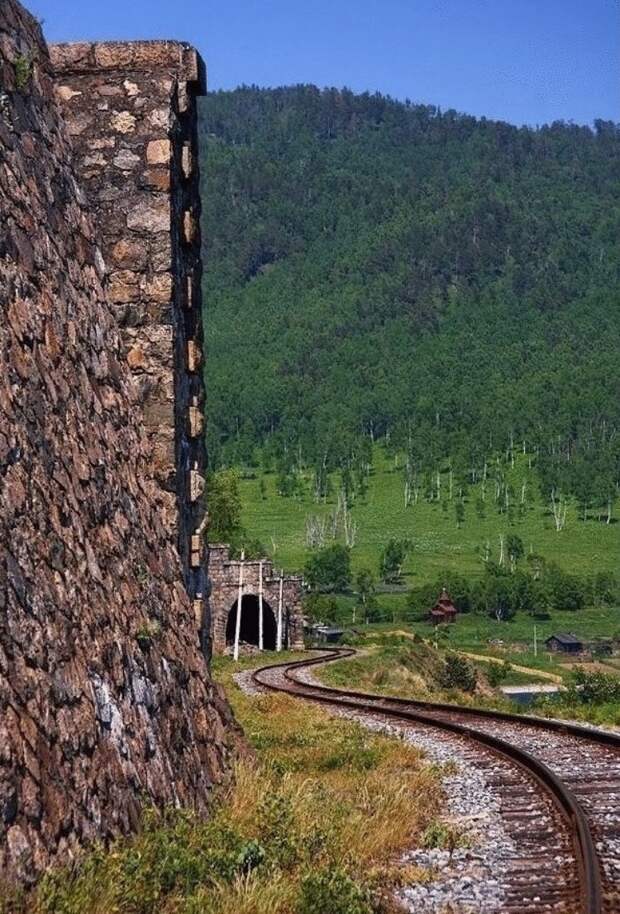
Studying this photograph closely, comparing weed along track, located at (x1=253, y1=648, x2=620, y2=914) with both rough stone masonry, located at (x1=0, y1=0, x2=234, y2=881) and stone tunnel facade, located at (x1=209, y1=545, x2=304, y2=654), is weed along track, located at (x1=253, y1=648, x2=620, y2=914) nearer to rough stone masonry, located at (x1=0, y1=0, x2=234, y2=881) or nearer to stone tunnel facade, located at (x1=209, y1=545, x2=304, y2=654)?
rough stone masonry, located at (x1=0, y1=0, x2=234, y2=881)

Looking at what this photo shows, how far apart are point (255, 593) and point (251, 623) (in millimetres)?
8412

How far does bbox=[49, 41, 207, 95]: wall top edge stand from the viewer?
1216 cm

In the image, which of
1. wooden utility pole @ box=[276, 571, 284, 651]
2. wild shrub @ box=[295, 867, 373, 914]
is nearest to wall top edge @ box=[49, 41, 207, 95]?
wild shrub @ box=[295, 867, 373, 914]

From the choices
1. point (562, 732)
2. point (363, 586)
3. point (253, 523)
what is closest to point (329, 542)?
point (253, 523)

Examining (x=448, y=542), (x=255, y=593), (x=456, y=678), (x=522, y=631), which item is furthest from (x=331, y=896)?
(x=448, y=542)

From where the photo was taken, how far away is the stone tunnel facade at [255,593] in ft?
184

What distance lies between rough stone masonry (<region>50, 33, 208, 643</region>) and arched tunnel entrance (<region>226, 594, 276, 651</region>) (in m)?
52.1

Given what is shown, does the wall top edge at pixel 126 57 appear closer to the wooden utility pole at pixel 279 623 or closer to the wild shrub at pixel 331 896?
the wild shrub at pixel 331 896

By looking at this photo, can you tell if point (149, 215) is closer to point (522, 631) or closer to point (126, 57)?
point (126, 57)

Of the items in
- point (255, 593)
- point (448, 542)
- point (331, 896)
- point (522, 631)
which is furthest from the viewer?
point (448, 542)

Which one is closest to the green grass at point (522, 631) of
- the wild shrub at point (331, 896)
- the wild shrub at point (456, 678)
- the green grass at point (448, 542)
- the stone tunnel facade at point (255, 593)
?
the green grass at point (448, 542)

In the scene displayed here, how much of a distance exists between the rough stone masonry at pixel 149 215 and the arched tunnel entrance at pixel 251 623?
171 ft

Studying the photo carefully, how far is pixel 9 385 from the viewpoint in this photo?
A: 7.97 meters

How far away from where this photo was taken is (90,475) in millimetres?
9195
